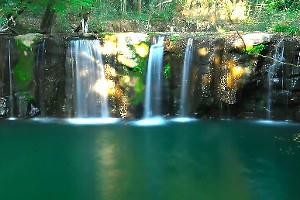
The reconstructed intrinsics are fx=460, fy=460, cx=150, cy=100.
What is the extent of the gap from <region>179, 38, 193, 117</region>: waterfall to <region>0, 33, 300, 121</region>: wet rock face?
0.28 feet

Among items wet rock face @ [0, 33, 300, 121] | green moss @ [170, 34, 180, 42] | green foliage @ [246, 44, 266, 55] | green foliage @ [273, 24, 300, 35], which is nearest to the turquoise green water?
wet rock face @ [0, 33, 300, 121]

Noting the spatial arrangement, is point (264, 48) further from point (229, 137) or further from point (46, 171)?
point (46, 171)

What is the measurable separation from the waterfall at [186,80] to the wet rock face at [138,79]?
9 centimetres

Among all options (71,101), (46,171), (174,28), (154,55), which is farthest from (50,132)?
(174,28)

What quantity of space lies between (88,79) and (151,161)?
14.7 ft

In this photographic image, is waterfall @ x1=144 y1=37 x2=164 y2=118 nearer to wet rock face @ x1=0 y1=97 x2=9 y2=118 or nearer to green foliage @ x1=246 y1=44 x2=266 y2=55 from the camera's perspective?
green foliage @ x1=246 y1=44 x2=266 y2=55

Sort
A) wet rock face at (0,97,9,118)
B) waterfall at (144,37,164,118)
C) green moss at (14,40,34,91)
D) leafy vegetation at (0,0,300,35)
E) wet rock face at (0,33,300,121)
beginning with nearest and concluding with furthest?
wet rock face at (0,33,300,121) < wet rock face at (0,97,9,118) < green moss at (14,40,34,91) < waterfall at (144,37,164,118) < leafy vegetation at (0,0,300,35)

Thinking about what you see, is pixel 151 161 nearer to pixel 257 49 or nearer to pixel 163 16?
pixel 257 49

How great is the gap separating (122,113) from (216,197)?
5921 millimetres

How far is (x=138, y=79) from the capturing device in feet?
40.7

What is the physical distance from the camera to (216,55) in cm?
1217

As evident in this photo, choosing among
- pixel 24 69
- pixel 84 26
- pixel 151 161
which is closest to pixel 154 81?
pixel 24 69

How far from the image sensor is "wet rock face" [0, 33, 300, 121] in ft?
39.4

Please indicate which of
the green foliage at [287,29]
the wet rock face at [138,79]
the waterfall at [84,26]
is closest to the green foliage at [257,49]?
the wet rock face at [138,79]
